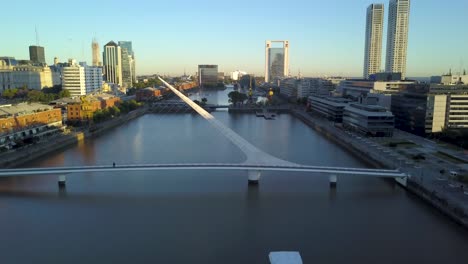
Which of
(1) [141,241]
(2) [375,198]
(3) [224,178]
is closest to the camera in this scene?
(1) [141,241]

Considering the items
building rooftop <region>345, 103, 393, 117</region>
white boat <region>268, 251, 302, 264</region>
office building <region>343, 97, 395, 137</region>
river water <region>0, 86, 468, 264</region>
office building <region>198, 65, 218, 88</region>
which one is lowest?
river water <region>0, 86, 468, 264</region>

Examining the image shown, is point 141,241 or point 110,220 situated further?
point 110,220

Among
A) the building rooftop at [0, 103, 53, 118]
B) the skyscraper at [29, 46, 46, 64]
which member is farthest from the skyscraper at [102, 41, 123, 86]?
the building rooftop at [0, 103, 53, 118]

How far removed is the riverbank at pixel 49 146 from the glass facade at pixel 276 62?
38748mm

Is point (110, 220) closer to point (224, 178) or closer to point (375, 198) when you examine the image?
point (224, 178)

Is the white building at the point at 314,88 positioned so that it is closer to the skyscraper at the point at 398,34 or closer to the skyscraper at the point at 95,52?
the skyscraper at the point at 398,34

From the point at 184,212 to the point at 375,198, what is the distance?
308 centimetres

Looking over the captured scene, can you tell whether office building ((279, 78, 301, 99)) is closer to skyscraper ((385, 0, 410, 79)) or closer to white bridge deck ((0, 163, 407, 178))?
skyscraper ((385, 0, 410, 79))

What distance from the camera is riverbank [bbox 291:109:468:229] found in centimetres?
546

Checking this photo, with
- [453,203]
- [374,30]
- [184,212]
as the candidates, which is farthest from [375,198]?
[374,30]

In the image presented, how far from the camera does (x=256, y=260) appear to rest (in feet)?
14.0

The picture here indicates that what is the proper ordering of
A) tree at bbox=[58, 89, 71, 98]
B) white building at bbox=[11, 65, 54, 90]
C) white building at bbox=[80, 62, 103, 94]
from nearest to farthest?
tree at bbox=[58, 89, 71, 98] < white building at bbox=[80, 62, 103, 94] < white building at bbox=[11, 65, 54, 90]

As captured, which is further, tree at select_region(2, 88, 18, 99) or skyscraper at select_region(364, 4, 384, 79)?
skyscraper at select_region(364, 4, 384, 79)

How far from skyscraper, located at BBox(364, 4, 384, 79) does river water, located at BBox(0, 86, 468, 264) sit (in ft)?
104
